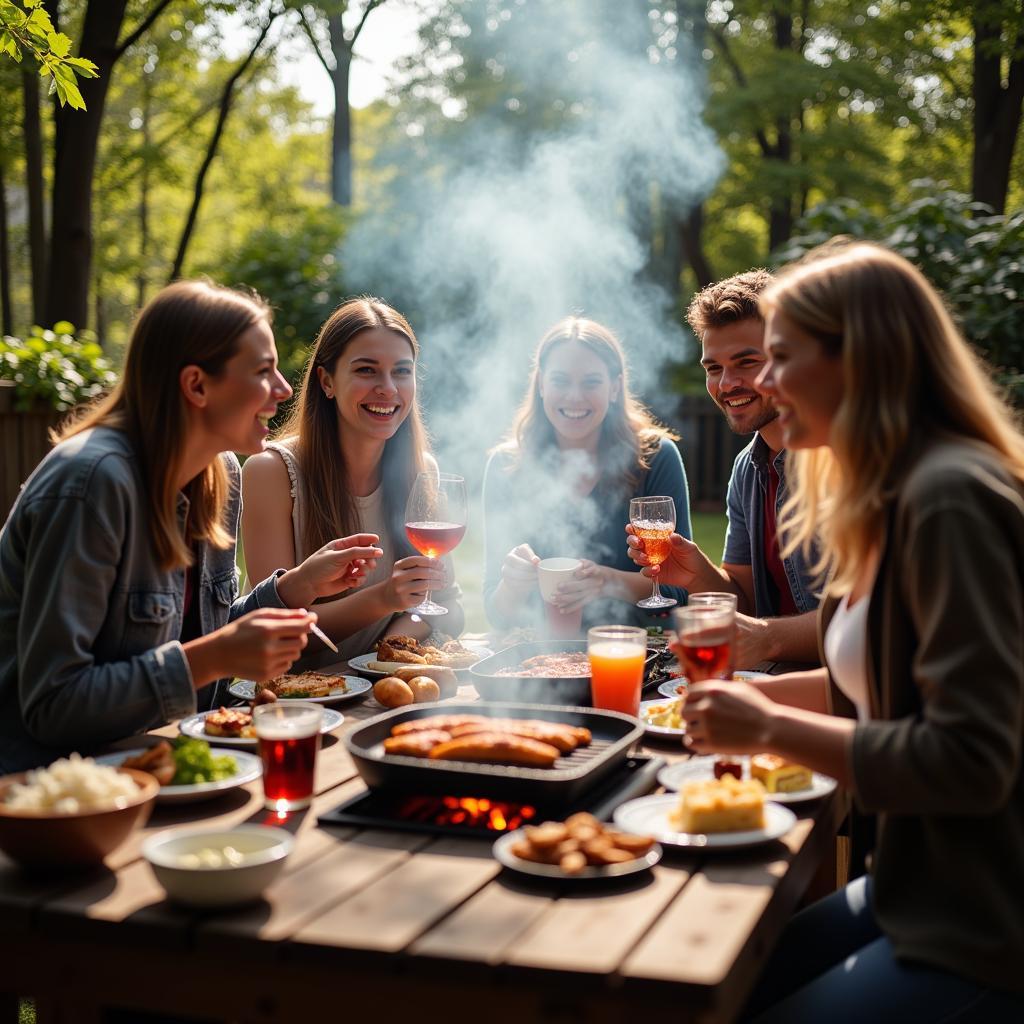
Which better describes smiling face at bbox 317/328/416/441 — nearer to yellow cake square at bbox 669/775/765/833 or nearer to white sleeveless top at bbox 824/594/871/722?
white sleeveless top at bbox 824/594/871/722

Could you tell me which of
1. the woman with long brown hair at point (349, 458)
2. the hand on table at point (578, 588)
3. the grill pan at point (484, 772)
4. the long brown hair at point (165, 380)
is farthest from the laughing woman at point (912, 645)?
the woman with long brown hair at point (349, 458)

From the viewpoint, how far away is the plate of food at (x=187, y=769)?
2234mm

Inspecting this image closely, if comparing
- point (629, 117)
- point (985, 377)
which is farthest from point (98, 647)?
point (629, 117)

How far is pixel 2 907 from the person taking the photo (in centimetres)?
180

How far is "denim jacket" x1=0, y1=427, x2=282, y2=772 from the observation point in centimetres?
249

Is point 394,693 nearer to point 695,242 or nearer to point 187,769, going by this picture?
point 187,769

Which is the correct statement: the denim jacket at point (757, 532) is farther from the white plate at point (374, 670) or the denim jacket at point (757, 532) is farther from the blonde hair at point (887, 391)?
the blonde hair at point (887, 391)

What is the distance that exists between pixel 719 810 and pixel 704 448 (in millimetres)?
13991

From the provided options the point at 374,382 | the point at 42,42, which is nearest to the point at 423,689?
the point at 374,382

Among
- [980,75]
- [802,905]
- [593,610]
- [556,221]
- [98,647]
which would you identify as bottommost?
[802,905]

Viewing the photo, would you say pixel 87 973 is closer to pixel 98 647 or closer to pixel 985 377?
pixel 98 647

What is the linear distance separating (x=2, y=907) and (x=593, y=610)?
3.14m

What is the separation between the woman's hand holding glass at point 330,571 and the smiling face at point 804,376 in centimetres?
141

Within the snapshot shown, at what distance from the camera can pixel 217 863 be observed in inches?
70.9
